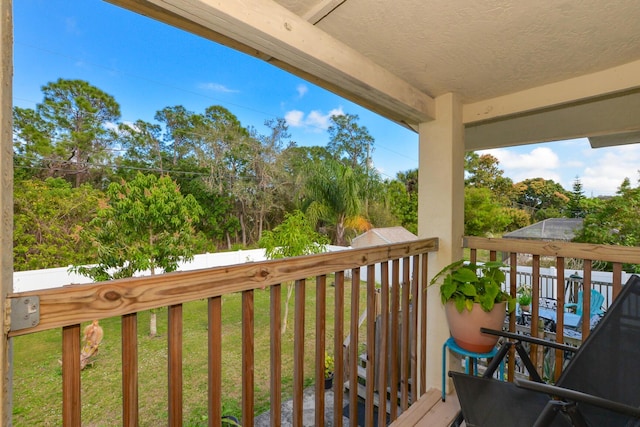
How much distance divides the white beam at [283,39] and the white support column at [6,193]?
1.20 ft

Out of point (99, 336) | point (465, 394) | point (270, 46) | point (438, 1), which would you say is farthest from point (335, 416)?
point (99, 336)

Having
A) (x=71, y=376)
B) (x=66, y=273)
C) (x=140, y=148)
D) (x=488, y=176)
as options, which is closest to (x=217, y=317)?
(x=71, y=376)

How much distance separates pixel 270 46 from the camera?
1055 mm

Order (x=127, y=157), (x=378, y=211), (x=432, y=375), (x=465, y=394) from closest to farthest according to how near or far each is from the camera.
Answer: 1. (x=465, y=394)
2. (x=432, y=375)
3. (x=127, y=157)
4. (x=378, y=211)

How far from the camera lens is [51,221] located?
481 cm

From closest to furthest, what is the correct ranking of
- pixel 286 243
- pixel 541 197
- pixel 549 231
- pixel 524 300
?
pixel 524 300 < pixel 286 243 < pixel 549 231 < pixel 541 197

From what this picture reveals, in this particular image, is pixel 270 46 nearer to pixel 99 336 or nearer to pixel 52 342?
pixel 99 336

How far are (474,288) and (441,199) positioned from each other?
583 mm

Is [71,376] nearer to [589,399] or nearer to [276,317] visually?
[276,317]

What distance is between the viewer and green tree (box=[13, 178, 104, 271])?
4.19 meters

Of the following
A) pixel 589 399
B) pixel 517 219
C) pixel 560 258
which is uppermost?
pixel 560 258

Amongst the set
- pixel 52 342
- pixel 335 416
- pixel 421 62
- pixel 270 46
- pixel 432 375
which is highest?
pixel 421 62

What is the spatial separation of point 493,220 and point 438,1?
43.8 ft

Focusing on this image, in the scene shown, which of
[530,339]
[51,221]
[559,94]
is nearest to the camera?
[530,339]
